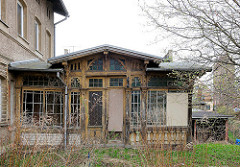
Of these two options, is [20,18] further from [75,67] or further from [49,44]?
[49,44]

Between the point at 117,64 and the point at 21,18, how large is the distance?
17.9 ft

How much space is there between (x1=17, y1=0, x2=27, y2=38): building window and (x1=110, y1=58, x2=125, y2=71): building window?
16.0 ft

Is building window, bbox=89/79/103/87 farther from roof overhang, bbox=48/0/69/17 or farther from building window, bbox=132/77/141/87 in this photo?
roof overhang, bbox=48/0/69/17

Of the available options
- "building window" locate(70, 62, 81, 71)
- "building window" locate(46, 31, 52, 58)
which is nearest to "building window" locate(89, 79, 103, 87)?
"building window" locate(70, 62, 81, 71)

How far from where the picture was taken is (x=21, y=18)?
8.97 metres

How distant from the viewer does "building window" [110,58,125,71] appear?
25.2ft

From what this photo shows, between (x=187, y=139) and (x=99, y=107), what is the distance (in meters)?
3.89

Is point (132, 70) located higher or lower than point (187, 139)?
higher

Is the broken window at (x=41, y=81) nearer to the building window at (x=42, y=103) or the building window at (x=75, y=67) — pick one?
the building window at (x=42, y=103)

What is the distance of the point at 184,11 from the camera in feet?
19.3

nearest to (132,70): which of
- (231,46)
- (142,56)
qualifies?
(142,56)

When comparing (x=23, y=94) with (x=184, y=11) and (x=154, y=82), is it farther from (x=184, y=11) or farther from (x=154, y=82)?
(x=184, y=11)

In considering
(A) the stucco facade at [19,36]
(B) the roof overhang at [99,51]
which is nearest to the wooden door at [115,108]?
(B) the roof overhang at [99,51]

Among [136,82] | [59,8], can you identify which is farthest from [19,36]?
[59,8]
